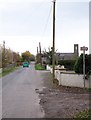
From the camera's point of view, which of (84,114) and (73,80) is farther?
(73,80)

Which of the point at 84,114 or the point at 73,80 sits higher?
the point at 73,80

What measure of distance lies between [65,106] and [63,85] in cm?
931

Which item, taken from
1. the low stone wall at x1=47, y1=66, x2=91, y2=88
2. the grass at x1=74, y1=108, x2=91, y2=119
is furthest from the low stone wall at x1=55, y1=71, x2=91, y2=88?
the grass at x1=74, y1=108, x2=91, y2=119

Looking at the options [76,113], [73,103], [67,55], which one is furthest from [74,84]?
[67,55]

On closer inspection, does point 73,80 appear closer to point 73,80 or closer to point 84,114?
point 73,80

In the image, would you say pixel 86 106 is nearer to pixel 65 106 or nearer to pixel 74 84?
pixel 65 106

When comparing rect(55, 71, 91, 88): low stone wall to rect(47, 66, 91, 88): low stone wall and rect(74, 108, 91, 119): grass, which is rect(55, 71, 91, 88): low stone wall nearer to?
rect(47, 66, 91, 88): low stone wall

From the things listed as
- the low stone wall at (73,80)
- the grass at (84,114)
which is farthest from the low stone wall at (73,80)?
the grass at (84,114)

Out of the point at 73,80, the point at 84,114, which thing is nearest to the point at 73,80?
the point at 73,80

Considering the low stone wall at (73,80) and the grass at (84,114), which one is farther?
the low stone wall at (73,80)

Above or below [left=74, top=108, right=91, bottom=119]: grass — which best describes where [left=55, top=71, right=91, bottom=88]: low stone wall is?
above

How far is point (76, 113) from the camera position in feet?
34.9

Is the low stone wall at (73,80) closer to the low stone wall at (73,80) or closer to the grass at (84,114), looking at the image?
the low stone wall at (73,80)

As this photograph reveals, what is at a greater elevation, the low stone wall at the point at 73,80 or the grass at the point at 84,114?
the low stone wall at the point at 73,80
